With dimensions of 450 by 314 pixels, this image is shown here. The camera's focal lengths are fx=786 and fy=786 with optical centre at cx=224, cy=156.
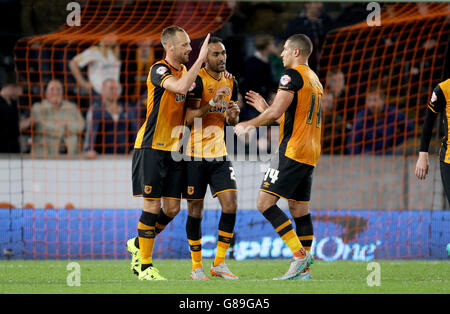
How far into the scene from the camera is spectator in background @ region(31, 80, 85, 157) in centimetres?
1152

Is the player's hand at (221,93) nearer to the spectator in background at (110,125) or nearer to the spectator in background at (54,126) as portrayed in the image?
the spectator in background at (110,125)

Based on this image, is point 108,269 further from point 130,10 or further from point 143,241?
point 130,10

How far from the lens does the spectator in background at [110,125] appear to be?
456 inches

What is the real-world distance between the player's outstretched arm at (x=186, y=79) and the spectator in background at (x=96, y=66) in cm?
501

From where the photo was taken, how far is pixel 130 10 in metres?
12.0

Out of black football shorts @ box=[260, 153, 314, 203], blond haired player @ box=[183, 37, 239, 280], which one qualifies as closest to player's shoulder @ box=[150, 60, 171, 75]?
blond haired player @ box=[183, 37, 239, 280]

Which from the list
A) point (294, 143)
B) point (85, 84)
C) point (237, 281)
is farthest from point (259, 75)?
point (237, 281)

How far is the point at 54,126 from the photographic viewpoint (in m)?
11.6

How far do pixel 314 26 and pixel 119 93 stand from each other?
10.6ft

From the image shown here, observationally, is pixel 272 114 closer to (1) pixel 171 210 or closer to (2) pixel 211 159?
(2) pixel 211 159

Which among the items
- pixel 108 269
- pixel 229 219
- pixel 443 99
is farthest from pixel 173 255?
pixel 443 99

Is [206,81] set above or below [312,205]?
above

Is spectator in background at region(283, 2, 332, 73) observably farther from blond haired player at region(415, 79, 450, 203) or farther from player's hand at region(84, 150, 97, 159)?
blond haired player at region(415, 79, 450, 203)

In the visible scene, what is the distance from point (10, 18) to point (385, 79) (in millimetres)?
6225
